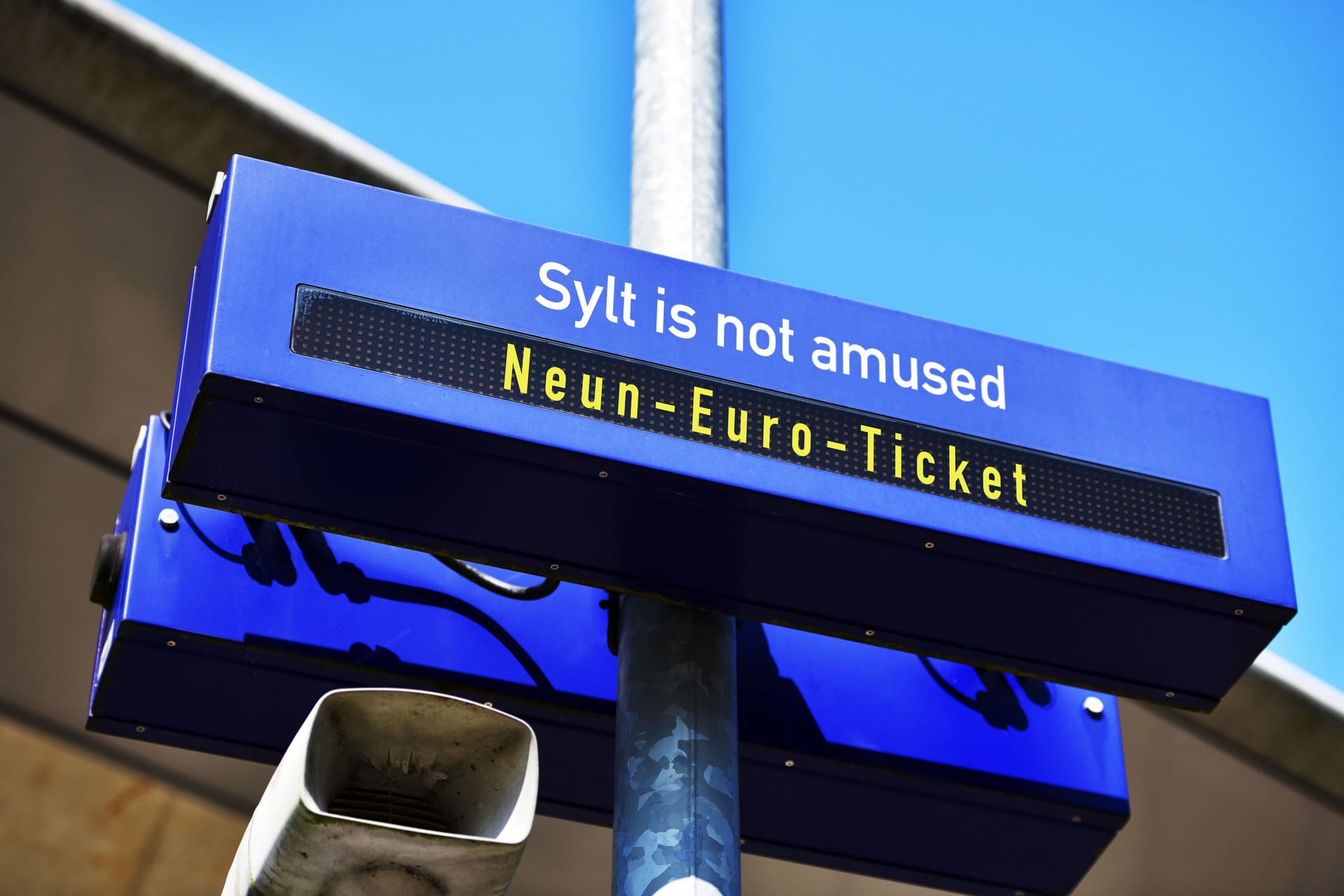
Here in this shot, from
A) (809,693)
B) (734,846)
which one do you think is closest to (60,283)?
(809,693)

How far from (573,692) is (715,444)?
1.21 meters

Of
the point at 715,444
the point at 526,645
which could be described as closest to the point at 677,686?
the point at 715,444

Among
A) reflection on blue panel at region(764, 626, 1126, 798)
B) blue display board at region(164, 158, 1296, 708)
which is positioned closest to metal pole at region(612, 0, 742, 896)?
blue display board at region(164, 158, 1296, 708)

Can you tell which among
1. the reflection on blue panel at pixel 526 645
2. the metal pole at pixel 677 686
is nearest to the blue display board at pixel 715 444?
the metal pole at pixel 677 686

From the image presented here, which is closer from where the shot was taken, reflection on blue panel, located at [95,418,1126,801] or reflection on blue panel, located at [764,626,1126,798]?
reflection on blue panel, located at [95,418,1126,801]

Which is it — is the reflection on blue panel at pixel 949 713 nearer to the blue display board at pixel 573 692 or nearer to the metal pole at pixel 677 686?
the blue display board at pixel 573 692

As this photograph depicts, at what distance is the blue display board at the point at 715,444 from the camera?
3701 millimetres

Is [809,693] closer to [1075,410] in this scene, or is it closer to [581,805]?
[581,805]

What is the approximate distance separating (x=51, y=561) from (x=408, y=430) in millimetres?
5047

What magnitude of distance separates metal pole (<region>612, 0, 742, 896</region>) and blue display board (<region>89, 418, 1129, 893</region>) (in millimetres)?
506

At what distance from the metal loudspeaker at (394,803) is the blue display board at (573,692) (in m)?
1.66

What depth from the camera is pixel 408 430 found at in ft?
12.0

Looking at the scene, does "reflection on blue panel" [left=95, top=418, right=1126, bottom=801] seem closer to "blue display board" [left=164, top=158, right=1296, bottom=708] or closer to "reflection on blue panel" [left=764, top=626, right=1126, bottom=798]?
"reflection on blue panel" [left=764, top=626, right=1126, bottom=798]

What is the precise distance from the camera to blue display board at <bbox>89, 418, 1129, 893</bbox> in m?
4.70
